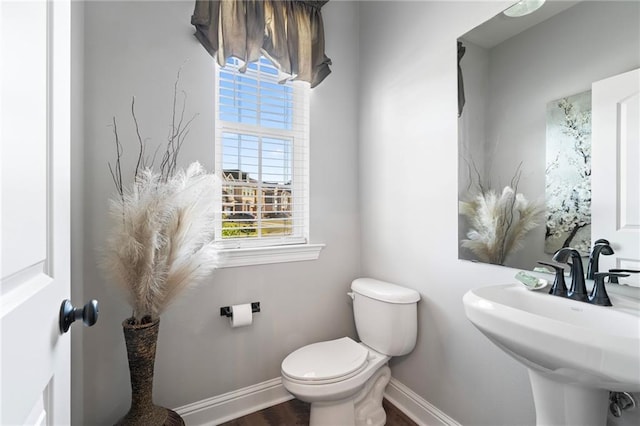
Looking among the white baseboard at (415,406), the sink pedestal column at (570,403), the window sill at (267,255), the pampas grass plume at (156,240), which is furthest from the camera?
the window sill at (267,255)

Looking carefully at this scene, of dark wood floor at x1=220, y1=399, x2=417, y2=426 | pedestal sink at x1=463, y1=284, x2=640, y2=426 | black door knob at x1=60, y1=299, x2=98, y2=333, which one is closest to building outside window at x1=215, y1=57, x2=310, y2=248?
dark wood floor at x1=220, y1=399, x2=417, y2=426

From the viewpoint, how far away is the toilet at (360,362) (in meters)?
1.45

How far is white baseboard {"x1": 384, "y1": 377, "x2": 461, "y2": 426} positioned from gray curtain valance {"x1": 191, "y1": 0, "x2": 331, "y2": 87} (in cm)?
202

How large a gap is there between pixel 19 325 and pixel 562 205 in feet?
5.04

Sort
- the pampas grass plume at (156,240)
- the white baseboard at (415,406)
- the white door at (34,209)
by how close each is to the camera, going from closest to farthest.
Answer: the white door at (34,209), the pampas grass plume at (156,240), the white baseboard at (415,406)

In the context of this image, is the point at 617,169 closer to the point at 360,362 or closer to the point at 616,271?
the point at 616,271

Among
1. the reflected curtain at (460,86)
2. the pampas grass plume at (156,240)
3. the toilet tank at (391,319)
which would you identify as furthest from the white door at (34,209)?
the reflected curtain at (460,86)

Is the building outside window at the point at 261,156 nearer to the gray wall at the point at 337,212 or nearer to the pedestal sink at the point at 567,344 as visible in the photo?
the gray wall at the point at 337,212

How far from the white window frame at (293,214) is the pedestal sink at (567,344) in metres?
1.13

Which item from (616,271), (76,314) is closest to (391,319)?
(616,271)

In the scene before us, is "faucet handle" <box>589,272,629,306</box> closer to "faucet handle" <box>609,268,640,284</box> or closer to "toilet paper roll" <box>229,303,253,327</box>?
"faucet handle" <box>609,268,640,284</box>

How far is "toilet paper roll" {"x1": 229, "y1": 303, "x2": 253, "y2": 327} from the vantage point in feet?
5.45

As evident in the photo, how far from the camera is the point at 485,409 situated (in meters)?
1.40

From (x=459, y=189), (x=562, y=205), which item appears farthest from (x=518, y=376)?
(x=459, y=189)
